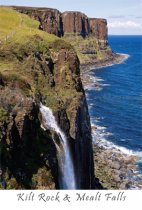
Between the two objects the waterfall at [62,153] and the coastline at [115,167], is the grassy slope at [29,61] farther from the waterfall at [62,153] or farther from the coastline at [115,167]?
the coastline at [115,167]

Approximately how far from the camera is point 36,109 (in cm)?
2858

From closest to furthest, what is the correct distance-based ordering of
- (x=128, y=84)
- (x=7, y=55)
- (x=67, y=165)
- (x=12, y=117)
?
(x=12, y=117) < (x=67, y=165) < (x=7, y=55) < (x=128, y=84)

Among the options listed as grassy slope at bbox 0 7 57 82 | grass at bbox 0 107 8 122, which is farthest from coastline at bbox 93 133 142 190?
grass at bbox 0 107 8 122

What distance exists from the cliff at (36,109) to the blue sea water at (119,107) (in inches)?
1138

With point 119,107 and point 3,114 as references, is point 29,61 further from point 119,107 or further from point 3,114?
point 119,107

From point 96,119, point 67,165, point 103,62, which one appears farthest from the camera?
point 103,62

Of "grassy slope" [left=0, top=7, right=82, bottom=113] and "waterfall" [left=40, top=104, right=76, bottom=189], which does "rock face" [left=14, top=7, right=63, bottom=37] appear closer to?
"grassy slope" [left=0, top=7, right=82, bottom=113]

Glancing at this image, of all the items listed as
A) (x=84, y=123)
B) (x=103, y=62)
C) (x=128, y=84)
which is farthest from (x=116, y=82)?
(x=84, y=123)

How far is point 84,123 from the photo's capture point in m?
41.7

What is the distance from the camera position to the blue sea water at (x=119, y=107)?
7738 centimetres

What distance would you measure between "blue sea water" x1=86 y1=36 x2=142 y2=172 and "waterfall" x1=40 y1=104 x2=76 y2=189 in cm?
3368

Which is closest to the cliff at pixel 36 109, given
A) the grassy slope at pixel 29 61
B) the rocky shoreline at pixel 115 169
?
the grassy slope at pixel 29 61

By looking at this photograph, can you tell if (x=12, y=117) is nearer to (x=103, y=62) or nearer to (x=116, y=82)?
(x=116, y=82)

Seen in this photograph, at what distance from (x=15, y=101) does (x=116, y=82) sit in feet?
383
